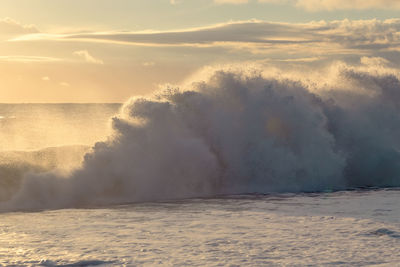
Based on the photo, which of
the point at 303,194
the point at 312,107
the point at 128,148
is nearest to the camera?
the point at 303,194

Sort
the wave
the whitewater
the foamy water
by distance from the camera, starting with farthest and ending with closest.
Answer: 1. the wave
2. the whitewater
3. the foamy water

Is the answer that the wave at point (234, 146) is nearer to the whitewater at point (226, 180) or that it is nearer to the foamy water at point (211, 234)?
the whitewater at point (226, 180)

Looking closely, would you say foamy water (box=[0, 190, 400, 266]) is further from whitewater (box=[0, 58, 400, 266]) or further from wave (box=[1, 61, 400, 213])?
wave (box=[1, 61, 400, 213])

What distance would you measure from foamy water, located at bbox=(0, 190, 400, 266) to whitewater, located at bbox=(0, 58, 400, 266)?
0.13 feet

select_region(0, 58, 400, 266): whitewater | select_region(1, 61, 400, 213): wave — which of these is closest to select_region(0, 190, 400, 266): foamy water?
select_region(0, 58, 400, 266): whitewater

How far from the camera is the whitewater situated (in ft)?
30.0

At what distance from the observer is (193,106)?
66.0ft

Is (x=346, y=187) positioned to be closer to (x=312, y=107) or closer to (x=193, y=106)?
(x=312, y=107)

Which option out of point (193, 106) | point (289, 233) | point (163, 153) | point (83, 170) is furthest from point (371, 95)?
point (289, 233)

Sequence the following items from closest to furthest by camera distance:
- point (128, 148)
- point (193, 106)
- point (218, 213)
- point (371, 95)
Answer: point (218, 213)
point (128, 148)
point (193, 106)
point (371, 95)

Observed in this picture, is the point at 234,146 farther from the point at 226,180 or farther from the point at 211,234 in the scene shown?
the point at 211,234

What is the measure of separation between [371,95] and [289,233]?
1541 centimetres

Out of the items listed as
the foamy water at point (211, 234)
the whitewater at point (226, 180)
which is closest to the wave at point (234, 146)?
the whitewater at point (226, 180)

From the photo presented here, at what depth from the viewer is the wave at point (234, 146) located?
16.2 meters
